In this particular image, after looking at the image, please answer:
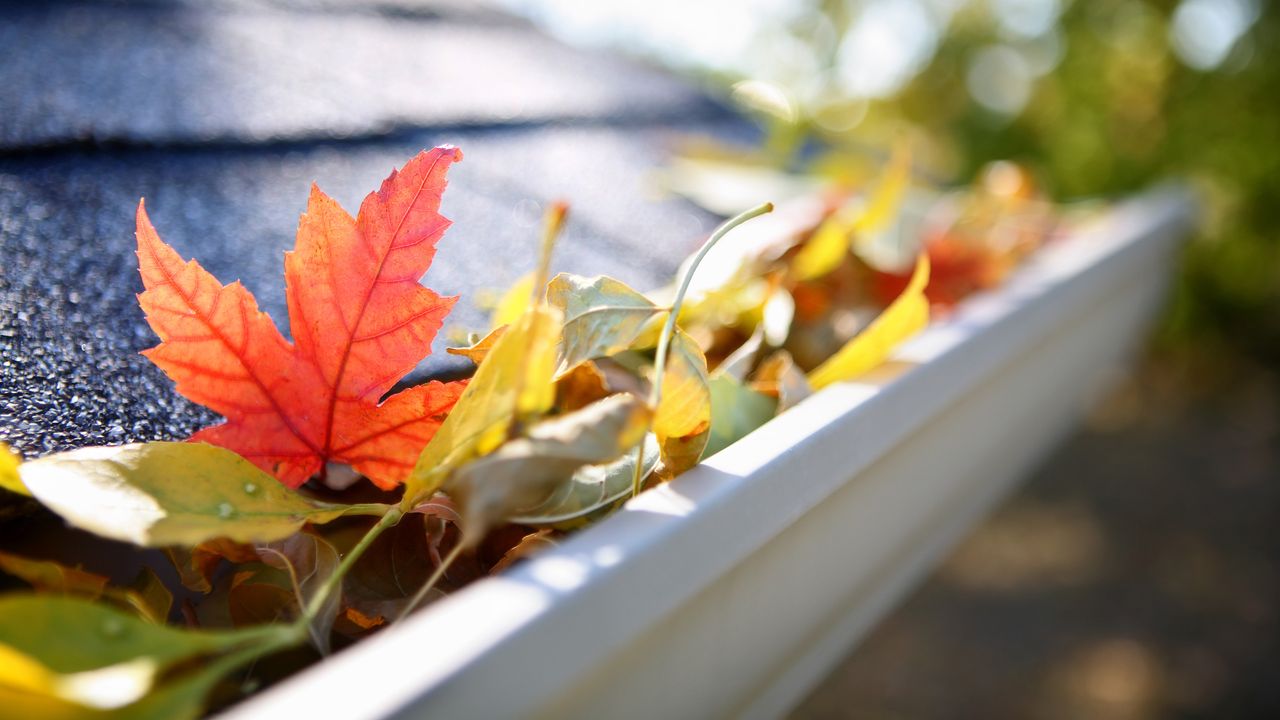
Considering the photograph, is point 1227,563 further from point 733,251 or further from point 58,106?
point 58,106

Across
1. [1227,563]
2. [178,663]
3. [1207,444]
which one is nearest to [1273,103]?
[1207,444]

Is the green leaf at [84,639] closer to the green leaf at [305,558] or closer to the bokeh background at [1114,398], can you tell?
the green leaf at [305,558]

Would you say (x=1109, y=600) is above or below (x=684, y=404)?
below

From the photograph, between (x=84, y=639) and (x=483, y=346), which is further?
(x=483, y=346)

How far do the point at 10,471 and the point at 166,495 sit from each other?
0.05 metres

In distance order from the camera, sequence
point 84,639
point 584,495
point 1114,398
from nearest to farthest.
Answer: point 84,639, point 584,495, point 1114,398

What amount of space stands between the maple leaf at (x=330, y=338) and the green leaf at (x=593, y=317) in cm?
5

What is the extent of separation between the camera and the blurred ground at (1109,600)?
190 centimetres

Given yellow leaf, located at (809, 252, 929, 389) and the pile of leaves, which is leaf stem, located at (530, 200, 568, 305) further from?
yellow leaf, located at (809, 252, 929, 389)

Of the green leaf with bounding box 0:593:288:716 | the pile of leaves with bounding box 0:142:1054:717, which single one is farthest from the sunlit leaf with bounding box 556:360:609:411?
the green leaf with bounding box 0:593:288:716

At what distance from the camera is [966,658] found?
2055mm

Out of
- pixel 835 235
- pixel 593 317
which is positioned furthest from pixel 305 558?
pixel 835 235

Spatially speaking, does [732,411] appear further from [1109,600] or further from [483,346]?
[1109,600]

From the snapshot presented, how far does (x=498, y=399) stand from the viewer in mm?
335
